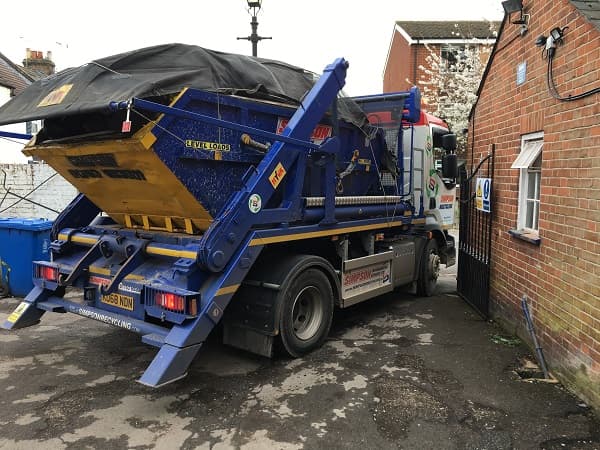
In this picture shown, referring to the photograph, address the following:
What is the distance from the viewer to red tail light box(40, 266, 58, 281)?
4.97 metres

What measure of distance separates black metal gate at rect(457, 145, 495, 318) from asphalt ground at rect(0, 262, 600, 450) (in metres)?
0.89

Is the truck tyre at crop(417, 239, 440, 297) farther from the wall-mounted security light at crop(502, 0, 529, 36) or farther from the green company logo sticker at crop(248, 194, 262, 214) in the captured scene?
the green company logo sticker at crop(248, 194, 262, 214)

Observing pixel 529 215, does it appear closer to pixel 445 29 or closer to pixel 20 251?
pixel 20 251

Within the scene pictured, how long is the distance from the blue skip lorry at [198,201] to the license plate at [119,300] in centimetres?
1

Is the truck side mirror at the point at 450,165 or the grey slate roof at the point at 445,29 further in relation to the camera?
the grey slate roof at the point at 445,29

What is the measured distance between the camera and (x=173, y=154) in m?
4.01

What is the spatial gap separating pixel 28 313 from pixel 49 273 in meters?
0.47

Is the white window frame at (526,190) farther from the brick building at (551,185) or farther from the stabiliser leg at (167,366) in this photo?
the stabiliser leg at (167,366)

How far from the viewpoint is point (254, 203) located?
4.31m

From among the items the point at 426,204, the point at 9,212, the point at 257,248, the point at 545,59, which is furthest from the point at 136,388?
the point at 9,212

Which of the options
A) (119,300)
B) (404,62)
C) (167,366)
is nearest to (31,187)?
(119,300)

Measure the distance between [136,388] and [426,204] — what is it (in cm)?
524

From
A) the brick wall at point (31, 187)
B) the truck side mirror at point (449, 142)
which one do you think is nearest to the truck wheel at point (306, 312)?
the truck side mirror at point (449, 142)

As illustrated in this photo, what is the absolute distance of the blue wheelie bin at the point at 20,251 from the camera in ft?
23.0
